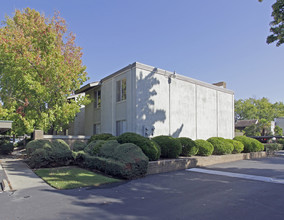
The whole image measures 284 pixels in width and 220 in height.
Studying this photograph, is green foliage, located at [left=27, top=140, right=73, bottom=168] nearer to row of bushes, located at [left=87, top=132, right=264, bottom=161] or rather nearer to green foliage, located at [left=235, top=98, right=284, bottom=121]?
row of bushes, located at [left=87, top=132, right=264, bottom=161]

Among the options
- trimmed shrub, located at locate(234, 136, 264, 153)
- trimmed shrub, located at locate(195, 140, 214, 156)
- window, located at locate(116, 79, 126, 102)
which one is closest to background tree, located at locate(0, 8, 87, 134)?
window, located at locate(116, 79, 126, 102)

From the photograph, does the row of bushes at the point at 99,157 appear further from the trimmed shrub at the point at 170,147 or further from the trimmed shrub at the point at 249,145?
the trimmed shrub at the point at 249,145

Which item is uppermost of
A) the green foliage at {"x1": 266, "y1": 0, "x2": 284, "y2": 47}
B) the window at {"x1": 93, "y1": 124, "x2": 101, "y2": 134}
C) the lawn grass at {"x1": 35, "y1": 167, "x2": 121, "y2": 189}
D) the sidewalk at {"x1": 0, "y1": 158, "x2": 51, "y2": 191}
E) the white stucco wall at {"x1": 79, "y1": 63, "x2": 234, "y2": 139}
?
the green foliage at {"x1": 266, "y1": 0, "x2": 284, "y2": 47}

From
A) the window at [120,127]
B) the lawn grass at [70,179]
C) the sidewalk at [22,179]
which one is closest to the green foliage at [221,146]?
the window at [120,127]

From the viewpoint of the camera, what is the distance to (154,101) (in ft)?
54.0

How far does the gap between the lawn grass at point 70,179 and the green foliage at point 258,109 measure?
197 ft

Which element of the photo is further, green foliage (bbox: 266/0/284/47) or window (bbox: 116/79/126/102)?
window (bbox: 116/79/126/102)

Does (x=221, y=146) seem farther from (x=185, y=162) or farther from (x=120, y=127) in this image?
(x=120, y=127)

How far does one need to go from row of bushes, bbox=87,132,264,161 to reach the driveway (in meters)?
2.66

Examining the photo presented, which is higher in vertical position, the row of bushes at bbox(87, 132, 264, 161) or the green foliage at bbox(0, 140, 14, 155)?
the row of bushes at bbox(87, 132, 264, 161)

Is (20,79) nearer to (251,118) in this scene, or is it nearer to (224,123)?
(224,123)

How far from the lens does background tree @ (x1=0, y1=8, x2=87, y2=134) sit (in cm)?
1560

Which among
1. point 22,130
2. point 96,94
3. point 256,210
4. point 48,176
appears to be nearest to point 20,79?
point 22,130

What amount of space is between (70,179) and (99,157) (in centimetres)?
229
